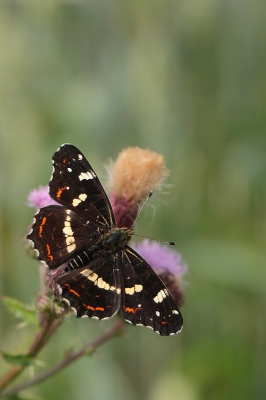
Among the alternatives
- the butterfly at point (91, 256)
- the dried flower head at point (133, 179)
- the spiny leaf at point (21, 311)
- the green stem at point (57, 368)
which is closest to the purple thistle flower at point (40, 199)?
the butterfly at point (91, 256)

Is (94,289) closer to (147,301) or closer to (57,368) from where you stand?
(147,301)

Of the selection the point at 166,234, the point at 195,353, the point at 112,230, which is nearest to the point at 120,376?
the point at 195,353

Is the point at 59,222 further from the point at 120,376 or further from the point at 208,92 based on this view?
the point at 208,92

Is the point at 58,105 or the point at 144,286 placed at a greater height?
the point at 58,105

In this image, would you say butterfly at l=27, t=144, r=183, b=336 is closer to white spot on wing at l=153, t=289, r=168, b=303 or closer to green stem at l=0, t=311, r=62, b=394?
white spot on wing at l=153, t=289, r=168, b=303

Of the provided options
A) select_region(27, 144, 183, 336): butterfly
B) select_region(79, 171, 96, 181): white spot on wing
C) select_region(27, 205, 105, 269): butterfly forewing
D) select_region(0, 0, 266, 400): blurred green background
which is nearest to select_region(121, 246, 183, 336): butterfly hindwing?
select_region(27, 144, 183, 336): butterfly

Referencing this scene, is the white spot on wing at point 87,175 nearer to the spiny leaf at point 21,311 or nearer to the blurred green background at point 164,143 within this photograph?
the spiny leaf at point 21,311

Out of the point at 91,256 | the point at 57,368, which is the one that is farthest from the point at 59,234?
the point at 57,368
